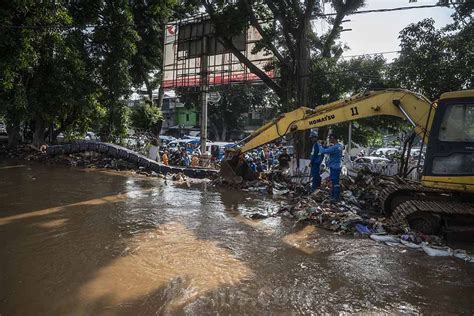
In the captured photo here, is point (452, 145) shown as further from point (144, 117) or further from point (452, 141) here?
point (144, 117)

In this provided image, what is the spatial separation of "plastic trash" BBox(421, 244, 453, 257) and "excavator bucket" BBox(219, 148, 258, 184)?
7.59 metres

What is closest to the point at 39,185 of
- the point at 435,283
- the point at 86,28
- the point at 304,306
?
the point at 304,306

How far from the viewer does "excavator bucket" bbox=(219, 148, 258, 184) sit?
13604 mm

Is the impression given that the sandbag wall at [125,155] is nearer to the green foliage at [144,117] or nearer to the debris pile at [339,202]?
the debris pile at [339,202]

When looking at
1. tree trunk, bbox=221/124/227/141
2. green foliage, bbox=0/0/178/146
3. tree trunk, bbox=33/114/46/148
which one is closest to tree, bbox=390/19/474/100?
green foliage, bbox=0/0/178/146

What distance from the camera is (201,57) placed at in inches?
942

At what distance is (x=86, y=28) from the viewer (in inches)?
870

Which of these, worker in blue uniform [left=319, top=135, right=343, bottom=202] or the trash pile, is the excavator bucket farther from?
worker in blue uniform [left=319, top=135, right=343, bottom=202]

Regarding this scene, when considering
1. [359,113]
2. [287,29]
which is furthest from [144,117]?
[359,113]

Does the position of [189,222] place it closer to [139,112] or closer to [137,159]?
[137,159]

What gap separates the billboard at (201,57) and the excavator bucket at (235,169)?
888cm

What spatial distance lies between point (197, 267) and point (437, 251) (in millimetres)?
4092

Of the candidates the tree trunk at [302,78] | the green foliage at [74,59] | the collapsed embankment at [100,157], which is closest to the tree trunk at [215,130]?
the green foliage at [74,59]

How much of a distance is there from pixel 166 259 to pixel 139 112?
2128cm
